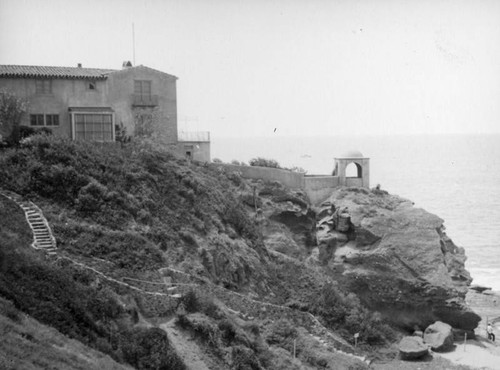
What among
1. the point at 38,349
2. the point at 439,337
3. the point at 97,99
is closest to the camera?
the point at 38,349

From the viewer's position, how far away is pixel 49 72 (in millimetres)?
43375

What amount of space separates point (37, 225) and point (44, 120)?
43.2ft

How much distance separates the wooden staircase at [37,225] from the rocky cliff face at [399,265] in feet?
63.7

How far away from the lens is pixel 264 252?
4119cm

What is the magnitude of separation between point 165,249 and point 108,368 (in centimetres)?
1375

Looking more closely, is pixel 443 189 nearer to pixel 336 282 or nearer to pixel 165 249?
pixel 336 282

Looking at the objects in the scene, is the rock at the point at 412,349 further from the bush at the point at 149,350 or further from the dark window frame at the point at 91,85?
the dark window frame at the point at 91,85

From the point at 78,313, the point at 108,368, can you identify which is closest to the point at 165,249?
the point at 78,313

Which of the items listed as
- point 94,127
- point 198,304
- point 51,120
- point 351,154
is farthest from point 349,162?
point 198,304

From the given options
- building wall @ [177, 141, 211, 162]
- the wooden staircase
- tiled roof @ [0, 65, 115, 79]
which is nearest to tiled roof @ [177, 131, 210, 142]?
building wall @ [177, 141, 211, 162]

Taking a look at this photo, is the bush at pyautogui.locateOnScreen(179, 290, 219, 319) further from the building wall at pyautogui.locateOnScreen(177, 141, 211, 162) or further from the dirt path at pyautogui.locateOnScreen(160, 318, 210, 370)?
the building wall at pyautogui.locateOnScreen(177, 141, 211, 162)

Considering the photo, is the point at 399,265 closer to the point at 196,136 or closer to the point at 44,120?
the point at 196,136

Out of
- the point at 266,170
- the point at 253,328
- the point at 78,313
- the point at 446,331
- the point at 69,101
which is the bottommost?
the point at 446,331

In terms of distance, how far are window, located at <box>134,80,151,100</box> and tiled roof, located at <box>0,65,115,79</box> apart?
1.83 m
